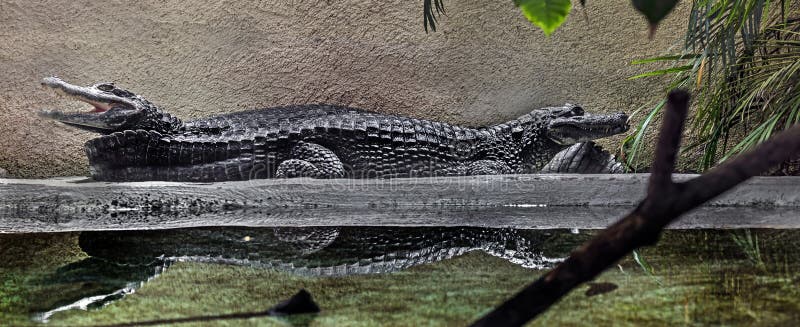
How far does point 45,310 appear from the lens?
1.16 metres

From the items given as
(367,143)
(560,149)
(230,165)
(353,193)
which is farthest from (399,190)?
(560,149)

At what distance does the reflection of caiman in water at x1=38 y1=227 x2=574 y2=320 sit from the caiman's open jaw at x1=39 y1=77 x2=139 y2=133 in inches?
62.6

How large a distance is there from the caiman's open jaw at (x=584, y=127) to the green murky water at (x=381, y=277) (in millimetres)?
1830

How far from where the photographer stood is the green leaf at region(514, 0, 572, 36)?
710 millimetres

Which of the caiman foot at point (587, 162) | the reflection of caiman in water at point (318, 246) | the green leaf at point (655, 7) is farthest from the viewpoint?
the caiman foot at point (587, 162)

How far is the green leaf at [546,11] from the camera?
2.33ft

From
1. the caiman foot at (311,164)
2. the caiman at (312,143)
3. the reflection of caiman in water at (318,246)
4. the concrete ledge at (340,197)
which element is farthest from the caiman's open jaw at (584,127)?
the reflection of caiman in water at (318,246)

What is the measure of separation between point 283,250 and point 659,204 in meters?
1.30

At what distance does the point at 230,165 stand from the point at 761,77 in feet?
8.80

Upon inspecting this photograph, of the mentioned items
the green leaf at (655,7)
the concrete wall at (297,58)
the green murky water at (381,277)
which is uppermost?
the concrete wall at (297,58)

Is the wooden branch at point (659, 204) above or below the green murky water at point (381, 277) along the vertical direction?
above

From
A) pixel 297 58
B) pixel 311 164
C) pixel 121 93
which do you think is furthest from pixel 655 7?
pixel 297 58

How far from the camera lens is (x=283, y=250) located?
1.82m

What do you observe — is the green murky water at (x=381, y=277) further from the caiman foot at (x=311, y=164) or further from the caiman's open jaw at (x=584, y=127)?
the caiman's open jaw at (x=584, y=127)
